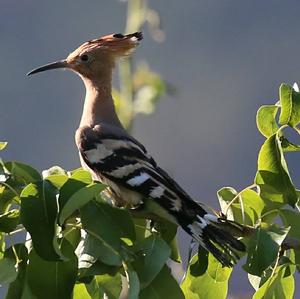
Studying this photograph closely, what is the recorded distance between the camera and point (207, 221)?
222cm

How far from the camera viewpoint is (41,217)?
1878mm

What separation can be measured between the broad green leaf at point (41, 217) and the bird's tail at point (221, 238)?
1.08 ft

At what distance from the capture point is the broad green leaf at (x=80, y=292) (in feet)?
6.68

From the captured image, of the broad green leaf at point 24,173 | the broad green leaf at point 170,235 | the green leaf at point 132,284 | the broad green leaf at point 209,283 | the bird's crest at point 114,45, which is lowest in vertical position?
the broad green leaf at point 209,283

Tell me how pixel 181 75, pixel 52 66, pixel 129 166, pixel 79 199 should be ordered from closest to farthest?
1. pixel 79 199
2. pixel 129 166
3. pixel 52 66
4. pixel 181 75

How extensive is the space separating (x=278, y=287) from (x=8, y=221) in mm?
457

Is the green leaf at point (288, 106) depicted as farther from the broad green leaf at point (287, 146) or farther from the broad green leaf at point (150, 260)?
the broad green leaf at point (150, 260)

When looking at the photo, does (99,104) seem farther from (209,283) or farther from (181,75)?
(181,75)

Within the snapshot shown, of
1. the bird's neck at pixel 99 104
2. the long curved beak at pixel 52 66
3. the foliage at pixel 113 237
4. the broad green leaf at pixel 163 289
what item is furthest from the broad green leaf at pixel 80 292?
the long curved beak at pixel 52 66

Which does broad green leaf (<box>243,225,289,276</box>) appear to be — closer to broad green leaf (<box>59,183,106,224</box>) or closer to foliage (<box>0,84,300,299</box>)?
foliage (<box>0,84,300,299</box>)

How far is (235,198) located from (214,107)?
746 centimetres

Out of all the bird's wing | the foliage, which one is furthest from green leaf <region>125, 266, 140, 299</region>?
the bird's wing

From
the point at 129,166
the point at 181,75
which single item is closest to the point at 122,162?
the point at 129,166

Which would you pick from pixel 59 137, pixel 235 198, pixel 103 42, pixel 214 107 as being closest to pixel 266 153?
pixel 235 198
